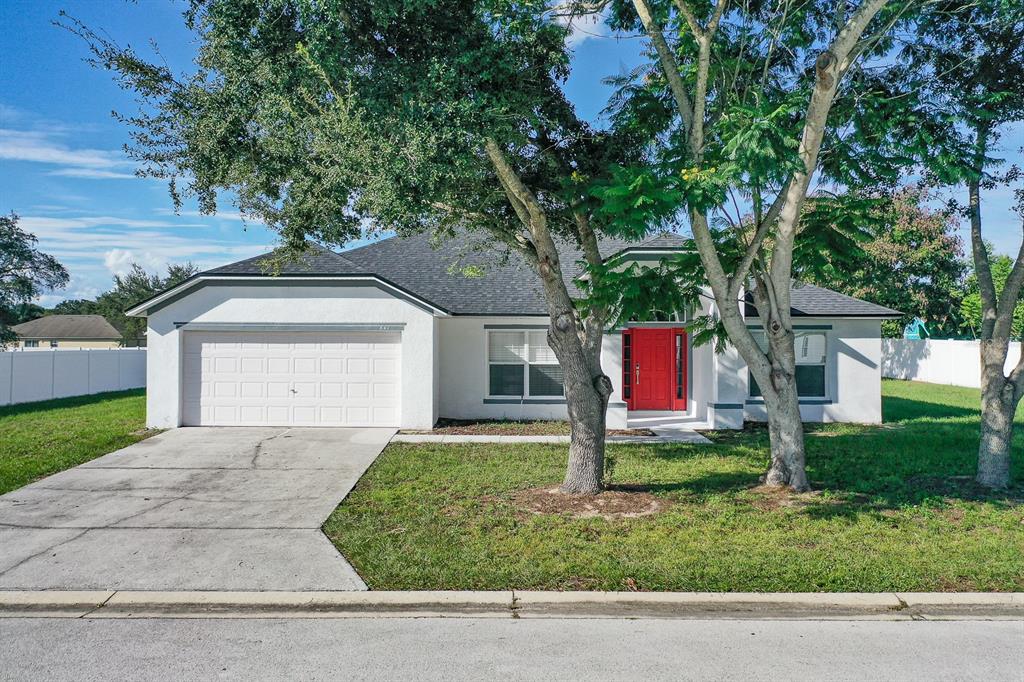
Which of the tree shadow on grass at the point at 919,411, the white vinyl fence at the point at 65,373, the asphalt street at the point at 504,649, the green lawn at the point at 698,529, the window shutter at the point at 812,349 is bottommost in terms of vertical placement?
the asphalt street at the point at 504,649

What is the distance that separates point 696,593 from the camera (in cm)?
550

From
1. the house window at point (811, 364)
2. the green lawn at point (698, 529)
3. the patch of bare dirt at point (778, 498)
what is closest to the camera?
the green lawn at point (698, 529)

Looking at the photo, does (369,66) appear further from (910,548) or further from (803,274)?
(910,548)

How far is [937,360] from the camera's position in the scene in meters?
29.0

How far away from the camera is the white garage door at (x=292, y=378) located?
14305mm

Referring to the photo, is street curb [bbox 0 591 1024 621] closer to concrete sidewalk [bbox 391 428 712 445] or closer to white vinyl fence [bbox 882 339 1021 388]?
concrete sidewalk [bbox 391 428 712 445]

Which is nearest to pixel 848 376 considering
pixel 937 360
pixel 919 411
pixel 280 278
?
pixel 919 411

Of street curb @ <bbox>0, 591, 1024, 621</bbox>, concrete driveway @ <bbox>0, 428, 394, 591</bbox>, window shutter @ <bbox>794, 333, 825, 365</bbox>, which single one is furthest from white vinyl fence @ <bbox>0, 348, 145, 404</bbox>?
window shutter @ <bbox>794, 333, 825, 365</bbox>

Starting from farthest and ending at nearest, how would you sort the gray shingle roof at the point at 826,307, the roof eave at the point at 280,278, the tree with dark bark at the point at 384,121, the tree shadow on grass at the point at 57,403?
the tree shadow on grass at the point at 57,403 → the gray shingle roof at the point at 826,307 → the roof eave at the point at 280,278 → the tree with dark bark at the point at 384,121

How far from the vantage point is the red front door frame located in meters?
16.2

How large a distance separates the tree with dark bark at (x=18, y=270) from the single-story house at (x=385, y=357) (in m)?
22.5

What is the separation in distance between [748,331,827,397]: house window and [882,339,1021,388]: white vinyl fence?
43.6ft

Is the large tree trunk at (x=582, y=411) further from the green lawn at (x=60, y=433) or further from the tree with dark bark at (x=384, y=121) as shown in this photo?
the green lawn at (x=60, y=433)

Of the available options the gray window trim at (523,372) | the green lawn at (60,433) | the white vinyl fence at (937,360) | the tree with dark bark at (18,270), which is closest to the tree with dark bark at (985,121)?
the gray window trim at (523,372)
